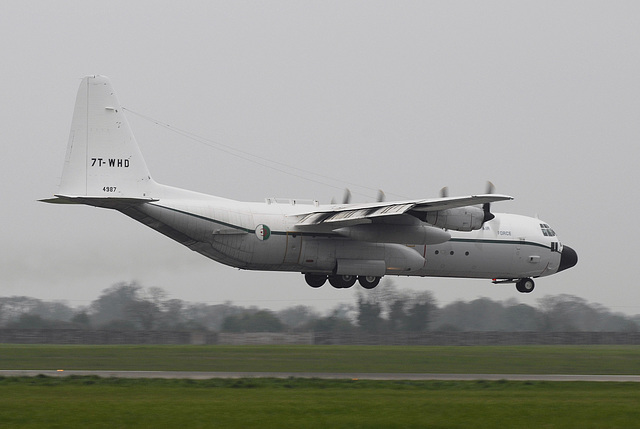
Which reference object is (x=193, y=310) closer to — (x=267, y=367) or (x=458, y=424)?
(x=267, y=367)

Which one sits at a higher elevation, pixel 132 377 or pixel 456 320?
pixel 456 320

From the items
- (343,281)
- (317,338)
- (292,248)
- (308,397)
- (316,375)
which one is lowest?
(308,397)

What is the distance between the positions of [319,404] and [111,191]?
16.1 m

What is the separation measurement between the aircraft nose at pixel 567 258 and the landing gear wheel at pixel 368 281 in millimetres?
9413

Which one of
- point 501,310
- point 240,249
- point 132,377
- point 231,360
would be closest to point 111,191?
point 240,249

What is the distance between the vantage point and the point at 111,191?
33344 mm

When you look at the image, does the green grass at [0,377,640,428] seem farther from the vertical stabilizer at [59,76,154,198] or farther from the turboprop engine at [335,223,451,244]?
the turboprop engine at [335,223,451,244]

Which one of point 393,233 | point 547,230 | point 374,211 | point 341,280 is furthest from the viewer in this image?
point 547,230

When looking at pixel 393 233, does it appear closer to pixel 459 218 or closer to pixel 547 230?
pixel 459 218

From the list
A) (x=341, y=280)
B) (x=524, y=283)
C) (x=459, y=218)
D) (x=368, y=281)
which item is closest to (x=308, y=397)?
(x=459, y=218)

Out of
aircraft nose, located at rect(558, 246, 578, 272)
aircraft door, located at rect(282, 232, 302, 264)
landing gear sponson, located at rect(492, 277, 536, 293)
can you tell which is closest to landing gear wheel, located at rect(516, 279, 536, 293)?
landing gear sponson, located at rect(492, 277, 536, 293)

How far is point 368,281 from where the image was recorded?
38.4 m

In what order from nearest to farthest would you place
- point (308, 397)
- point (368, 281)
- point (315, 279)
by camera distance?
point (308, 397)
point (368, 281)
point (315, 279)

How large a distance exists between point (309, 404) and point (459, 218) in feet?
50.8
